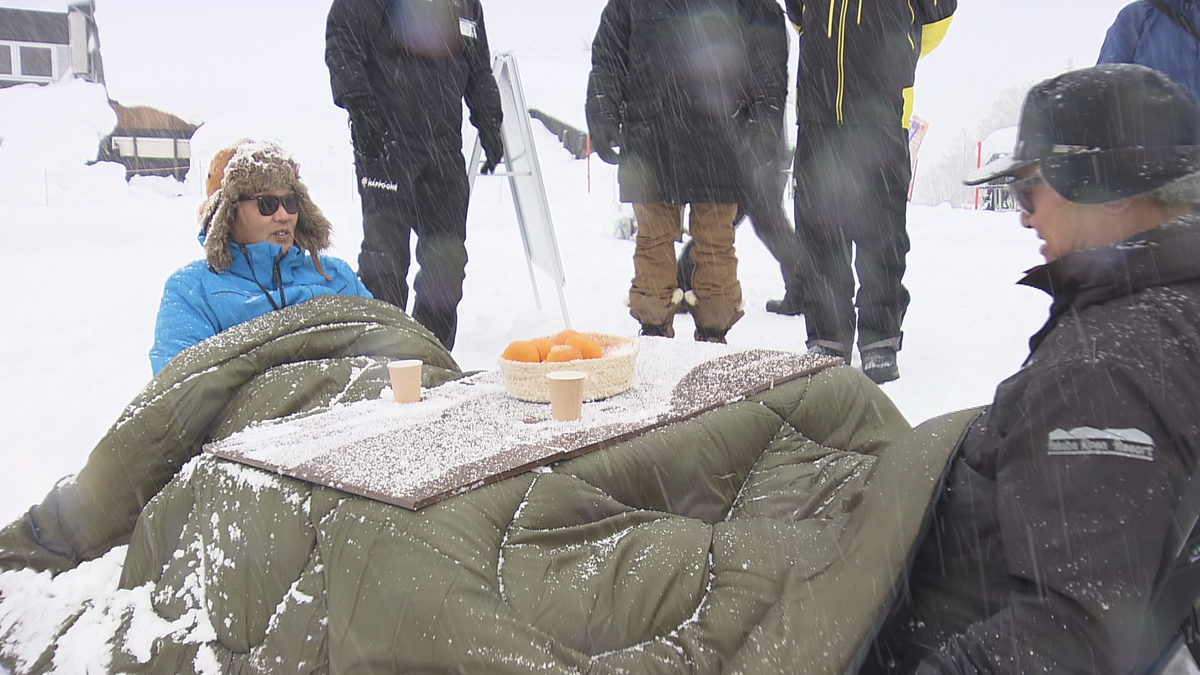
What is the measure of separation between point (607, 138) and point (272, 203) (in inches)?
72.3

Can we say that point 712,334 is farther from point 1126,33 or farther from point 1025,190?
point 1025,190

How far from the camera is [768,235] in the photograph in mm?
5227

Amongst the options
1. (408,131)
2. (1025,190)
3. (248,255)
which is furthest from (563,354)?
(408,131)

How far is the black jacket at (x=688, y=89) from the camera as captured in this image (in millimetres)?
3914

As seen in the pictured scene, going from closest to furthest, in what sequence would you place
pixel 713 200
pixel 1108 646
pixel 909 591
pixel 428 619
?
pixel 1108 646 → pixel 428 619 → pixel 909 591 → pixel 713 200

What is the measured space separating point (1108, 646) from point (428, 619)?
35.5 inches

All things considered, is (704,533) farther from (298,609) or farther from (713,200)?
(713,200)

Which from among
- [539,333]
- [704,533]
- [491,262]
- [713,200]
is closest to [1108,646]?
[704,533]

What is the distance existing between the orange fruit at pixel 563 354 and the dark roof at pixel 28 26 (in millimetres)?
20496

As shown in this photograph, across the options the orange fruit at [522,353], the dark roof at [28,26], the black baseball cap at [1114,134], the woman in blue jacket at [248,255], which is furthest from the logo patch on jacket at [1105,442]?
the dark roof at [28,26]

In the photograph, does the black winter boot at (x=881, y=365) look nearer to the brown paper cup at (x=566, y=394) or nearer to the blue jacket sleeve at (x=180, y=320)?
the brown paper cup at (x=566, y=394)

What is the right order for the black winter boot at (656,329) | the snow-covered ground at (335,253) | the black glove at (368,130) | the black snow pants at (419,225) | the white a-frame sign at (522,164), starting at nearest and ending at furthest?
the snow-covered ground at (335,253) → the black glove at (368,130) → the black snow pants at (419,225) → the black winter boot at (656,329) → the white a-frame sign at (522,164)

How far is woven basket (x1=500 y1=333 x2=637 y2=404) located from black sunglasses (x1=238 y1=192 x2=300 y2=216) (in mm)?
1186

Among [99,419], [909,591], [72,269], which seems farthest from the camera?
[72,269]
